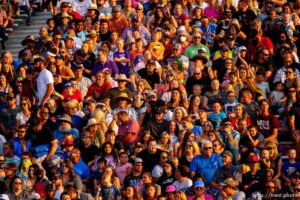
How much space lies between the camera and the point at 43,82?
27.8 m

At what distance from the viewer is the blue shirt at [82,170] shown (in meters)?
25.3

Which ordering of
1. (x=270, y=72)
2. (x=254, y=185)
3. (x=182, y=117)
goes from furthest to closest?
(x=270, y=72) < (x=182, y=117) < (x=254, y=185)

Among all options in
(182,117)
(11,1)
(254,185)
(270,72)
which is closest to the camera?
(254,185)

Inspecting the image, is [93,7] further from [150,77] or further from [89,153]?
[89,153]

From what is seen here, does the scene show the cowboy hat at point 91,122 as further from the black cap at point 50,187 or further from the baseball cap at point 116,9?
the baseball cap at point 116,9

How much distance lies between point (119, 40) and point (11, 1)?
507 cm

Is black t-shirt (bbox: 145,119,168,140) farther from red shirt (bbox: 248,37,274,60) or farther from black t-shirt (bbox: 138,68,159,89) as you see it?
red shirt (bbox: 248,37,274,60)

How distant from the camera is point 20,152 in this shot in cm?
2631

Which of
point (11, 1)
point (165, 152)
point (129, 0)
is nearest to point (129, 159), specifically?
point (165, 152)

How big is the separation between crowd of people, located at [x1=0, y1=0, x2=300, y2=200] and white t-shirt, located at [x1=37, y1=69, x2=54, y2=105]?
3 cm

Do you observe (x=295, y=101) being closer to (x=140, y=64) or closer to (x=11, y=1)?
(x=140, y=64)

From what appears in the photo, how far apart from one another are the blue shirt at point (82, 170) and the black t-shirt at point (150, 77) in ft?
11.2

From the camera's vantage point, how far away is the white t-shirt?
27.8 meters

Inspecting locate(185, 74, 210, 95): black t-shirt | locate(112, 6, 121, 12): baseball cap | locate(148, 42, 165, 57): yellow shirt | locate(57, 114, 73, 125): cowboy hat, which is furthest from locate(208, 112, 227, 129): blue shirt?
locate(112, 6, 121, 12): baseball cap
